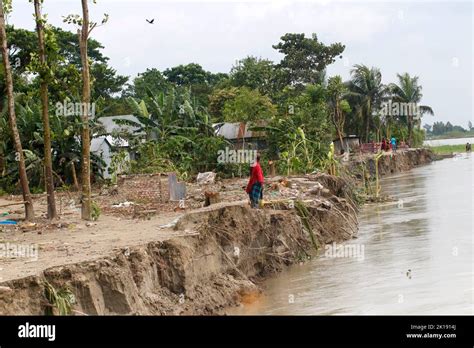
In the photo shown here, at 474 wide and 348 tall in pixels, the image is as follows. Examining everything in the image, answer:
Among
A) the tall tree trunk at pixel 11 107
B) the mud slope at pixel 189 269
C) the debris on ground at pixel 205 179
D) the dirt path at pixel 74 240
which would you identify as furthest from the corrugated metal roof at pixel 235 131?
the tall tree trunk at pixel 11 107

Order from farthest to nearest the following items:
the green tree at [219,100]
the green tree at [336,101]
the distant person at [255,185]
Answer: the green tree at [219,100]
the green tree at [336,101]
the distant person at [255,185]

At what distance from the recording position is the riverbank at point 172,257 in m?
10.0

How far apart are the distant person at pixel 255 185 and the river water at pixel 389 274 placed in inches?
66.7

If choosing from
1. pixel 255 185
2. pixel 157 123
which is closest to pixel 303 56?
pixel 157 123

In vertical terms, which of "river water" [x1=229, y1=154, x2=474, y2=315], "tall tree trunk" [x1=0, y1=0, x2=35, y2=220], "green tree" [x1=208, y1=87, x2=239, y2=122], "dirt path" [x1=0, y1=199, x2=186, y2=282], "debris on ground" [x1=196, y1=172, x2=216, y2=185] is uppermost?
"green tree" [x1=208, y1=87, x2=239, y2=122]

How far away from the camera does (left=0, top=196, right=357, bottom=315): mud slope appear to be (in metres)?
9.93

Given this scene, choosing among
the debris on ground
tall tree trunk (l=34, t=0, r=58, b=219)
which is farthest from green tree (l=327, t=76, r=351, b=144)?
tall tree trunk (l=34, t=0, r=58, b=219)

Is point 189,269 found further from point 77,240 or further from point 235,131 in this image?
point 235,131

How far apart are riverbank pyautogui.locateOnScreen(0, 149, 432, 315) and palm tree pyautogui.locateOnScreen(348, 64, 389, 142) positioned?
3460cm

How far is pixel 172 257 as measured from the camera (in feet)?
39.9

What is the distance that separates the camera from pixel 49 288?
31.4 ft

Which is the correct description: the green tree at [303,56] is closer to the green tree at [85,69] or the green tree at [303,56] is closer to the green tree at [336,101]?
the green tree at [336,101]

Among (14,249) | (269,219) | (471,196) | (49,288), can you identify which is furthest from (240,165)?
(49,288)

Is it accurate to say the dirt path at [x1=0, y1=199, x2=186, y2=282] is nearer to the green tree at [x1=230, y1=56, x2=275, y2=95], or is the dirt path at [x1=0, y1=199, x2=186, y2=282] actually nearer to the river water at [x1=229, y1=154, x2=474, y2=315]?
the river water at [x1=229, y1=154, x2=474, y2=315]
